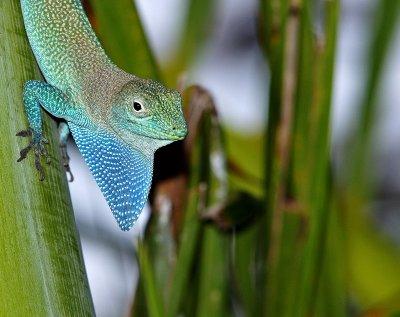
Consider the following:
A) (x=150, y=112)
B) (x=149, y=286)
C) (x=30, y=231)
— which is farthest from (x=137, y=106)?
(x=30, y=231)

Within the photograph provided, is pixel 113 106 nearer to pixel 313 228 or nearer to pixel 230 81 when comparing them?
pixel 313 228

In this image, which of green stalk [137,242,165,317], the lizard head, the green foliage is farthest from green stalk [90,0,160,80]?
green stalk [137,242,165,317]

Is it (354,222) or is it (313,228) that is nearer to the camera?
(313,228)

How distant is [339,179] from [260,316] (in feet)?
2.31

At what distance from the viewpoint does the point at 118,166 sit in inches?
50.7

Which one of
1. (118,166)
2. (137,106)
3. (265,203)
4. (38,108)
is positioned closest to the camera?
(38,108)

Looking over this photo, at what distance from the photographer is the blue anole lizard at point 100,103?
118 cm

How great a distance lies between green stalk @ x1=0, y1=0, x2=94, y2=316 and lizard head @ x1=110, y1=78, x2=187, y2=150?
0.74 feet

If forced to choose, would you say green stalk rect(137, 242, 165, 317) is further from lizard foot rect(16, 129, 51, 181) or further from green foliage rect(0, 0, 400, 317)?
lizard foot rect(16, 129, 51, 181)

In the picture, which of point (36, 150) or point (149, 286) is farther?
point (149, 286)

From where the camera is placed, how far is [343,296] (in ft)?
4.71

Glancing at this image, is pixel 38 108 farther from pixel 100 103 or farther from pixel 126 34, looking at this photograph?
pixel 126 34

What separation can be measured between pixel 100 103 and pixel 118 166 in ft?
0.40

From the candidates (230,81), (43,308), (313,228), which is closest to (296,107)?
(313,228)
